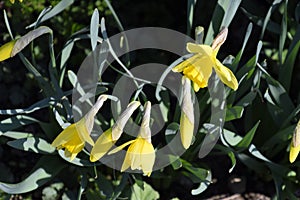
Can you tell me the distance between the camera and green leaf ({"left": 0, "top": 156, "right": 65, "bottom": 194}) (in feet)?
6.47

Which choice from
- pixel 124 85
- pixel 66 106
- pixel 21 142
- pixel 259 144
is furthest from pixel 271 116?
pixel 21 142

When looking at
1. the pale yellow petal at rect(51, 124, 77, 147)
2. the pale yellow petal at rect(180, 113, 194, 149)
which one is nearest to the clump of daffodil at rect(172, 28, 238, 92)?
the pale yellow petal at rect(180, 113, 194, 149)

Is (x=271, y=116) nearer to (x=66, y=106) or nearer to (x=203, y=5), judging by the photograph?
(x=203, y=5)

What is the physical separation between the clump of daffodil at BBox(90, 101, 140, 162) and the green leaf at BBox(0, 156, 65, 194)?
1.47 feet

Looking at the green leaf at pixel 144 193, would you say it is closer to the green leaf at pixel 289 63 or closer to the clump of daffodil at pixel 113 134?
the clump of daffodil at pixel 113 134

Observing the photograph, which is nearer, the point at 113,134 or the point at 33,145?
the point at 113,134

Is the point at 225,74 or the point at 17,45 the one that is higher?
the point at 17,45

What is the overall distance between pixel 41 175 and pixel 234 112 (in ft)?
2.38

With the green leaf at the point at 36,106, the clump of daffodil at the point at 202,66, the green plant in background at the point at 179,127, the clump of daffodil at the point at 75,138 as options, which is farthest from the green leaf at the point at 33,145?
the clump of daffodil at the point at 202,66

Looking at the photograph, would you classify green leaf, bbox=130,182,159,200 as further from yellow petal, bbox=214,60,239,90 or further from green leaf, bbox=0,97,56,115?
yellow petal, bbox=214,60,239,90

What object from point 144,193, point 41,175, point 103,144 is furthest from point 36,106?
point 144,193

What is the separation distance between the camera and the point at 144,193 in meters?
2.14

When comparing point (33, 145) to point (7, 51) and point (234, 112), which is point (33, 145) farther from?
point (234, 112)

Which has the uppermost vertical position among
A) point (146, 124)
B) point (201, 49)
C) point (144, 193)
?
point (201, 49)
